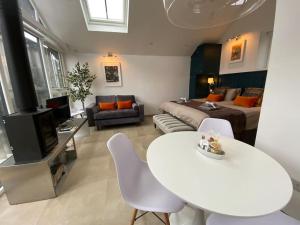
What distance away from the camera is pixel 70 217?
1393 mm

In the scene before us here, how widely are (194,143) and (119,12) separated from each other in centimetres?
376

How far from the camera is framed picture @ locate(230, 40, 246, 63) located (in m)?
4.00

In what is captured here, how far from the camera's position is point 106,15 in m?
3.54

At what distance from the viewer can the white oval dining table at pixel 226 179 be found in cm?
66

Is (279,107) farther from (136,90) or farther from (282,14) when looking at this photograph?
(136,90)

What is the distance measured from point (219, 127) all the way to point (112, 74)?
3956 mm

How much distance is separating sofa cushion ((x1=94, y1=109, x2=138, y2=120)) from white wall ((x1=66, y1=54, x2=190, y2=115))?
1191 mm

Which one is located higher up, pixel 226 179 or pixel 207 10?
pixel 207 10

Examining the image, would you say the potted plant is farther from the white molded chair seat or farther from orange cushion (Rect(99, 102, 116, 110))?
the white molded chair seat

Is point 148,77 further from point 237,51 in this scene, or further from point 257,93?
point 257,93

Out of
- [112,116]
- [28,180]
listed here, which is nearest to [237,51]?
[112,116]

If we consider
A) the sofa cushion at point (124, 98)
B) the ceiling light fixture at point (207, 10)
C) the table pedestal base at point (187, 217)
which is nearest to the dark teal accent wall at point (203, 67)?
the sofa cushion at point (124, 98)

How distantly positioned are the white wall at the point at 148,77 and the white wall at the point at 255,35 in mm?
1754

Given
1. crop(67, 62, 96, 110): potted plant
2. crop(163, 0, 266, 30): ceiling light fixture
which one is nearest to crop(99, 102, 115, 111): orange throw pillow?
crop(67, 62, 96, 110): potted plant
